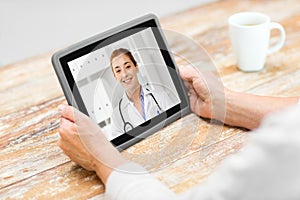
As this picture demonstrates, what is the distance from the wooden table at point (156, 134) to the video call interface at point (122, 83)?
0.06m

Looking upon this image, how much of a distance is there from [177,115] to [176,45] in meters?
0.37

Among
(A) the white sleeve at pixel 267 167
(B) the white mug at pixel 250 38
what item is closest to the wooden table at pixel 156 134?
(B) the white mug at pixel 250 38

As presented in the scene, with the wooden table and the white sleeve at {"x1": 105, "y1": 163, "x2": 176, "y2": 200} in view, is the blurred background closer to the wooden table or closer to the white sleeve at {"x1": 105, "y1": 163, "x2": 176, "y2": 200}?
the wooden table

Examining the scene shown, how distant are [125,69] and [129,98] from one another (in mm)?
58

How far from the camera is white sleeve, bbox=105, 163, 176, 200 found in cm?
83

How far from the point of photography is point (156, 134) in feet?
3.55

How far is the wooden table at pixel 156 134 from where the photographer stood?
0.98 metres

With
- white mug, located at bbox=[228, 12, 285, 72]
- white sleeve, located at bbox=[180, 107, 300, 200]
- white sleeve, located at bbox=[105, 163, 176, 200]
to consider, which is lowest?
white sleeve, located at bbox=[105, 163, 176, 200]

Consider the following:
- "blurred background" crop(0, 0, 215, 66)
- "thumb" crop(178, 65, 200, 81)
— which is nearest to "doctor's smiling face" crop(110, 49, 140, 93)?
"thumb" crop(178, 65, 200, 81)

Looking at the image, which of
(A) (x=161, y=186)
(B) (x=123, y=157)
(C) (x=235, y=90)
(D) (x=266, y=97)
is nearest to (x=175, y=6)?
(C) (x=235, y=90)

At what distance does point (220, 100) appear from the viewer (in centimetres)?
112

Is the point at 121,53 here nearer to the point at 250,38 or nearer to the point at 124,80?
the point at 124,80

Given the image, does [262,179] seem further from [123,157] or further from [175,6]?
[175,6]

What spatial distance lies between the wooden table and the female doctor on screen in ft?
0.17
